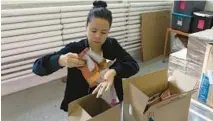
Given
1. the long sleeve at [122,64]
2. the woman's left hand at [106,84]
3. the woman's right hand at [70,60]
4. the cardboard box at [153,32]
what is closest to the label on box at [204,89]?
the long sleeve at [122,64]

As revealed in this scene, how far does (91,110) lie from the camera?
0.92 meters

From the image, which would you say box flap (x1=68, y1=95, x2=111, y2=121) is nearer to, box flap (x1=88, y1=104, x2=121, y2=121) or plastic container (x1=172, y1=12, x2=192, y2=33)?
box flap (x1=88, y1=104, x2=121, y2=121)

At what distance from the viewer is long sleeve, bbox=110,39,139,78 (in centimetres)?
103

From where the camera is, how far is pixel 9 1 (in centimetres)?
177

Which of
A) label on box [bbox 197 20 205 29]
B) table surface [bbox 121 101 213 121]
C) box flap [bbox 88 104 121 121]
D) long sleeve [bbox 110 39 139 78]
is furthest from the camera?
label on box [bbox 197 20 205 29]

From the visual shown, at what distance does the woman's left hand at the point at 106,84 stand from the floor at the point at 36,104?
0.95 meters

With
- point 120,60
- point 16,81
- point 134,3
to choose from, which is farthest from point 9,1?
point 134,3

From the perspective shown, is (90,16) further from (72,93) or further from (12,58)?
(12,58)

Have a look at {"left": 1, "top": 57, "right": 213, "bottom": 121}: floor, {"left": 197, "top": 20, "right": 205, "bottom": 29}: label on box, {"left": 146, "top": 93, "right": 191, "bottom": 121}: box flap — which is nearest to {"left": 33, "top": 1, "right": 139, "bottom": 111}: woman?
{"left": 146, "top": 93, "right": 191, "bottom": 121}: box flap

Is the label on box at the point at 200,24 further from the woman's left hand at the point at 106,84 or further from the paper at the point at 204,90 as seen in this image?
the woman's left hand at the point at 106,84

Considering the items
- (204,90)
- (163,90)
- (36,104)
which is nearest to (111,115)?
(163,90)

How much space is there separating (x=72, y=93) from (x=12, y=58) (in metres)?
1.04

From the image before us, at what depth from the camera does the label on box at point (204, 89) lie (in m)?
1.49

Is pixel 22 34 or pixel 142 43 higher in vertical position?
pixel 22 34
